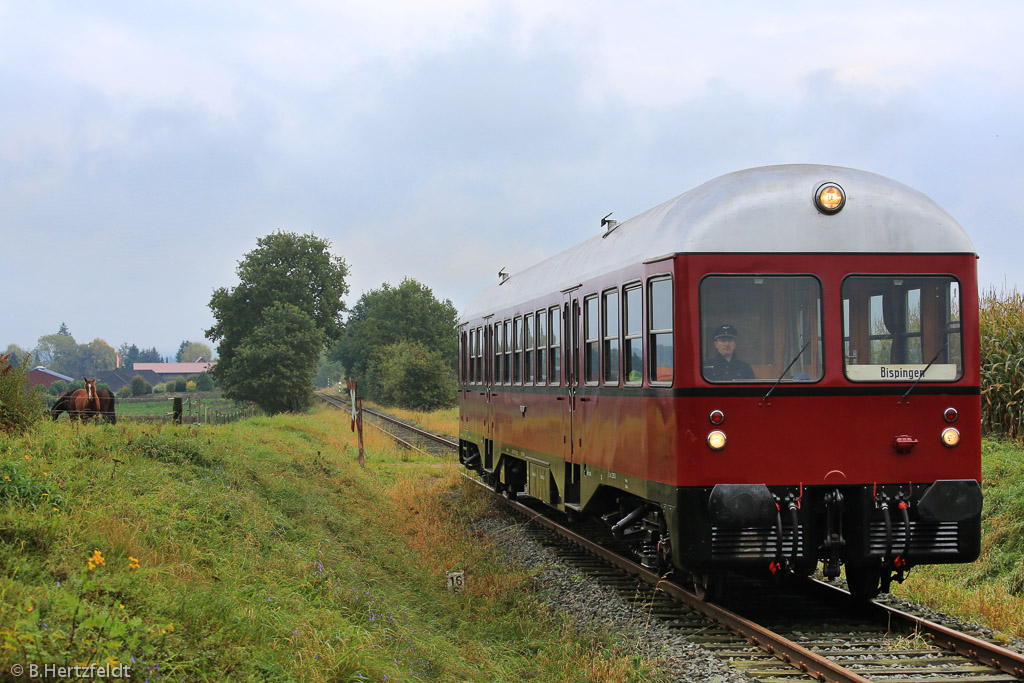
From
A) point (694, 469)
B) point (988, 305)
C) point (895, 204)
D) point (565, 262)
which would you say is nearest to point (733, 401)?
point (694, 469)

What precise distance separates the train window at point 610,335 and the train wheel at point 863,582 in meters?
2.67

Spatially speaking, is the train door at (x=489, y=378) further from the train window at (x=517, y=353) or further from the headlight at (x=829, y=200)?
the headlight at (x=829, y=200)

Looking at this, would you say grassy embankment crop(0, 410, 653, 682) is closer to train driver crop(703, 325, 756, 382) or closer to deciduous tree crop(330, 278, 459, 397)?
train driver crop(703, 325, 756, 382)

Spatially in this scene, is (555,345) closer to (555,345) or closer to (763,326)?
(555,345)

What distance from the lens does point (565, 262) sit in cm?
1217

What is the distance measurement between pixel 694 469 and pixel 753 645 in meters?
1.36

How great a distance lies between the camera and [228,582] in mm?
7148

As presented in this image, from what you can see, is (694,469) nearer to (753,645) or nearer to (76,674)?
(753,645)

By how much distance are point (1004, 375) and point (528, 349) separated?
7925 millimetres

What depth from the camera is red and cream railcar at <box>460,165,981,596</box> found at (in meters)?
7.69

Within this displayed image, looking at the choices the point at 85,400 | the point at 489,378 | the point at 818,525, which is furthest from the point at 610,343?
the point at 85,400

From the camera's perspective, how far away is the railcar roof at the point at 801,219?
311 inches

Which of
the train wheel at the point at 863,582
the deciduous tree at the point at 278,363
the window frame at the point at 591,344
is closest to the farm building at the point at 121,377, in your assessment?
the deciduous tree at the point at 278,363

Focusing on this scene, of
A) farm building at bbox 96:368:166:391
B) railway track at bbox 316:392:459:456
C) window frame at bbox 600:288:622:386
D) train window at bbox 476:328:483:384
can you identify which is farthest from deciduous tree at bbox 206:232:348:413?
farm building at bbox 96:368:166:391
